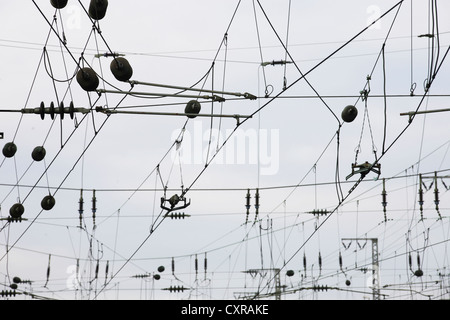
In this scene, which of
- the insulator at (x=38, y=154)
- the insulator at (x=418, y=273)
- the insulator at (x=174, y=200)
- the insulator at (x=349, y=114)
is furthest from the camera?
the insulator at (x=418, y=273)

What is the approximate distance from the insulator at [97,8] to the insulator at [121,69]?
80 cm

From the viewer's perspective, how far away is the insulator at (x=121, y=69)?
16.5 meters

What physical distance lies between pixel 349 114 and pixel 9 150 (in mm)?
10169

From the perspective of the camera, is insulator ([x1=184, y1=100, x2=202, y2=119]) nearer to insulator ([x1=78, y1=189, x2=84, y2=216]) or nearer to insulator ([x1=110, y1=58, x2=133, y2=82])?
insulator ([x1=110, y1=58, x2=133, y2=82])

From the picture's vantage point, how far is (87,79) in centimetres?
1678

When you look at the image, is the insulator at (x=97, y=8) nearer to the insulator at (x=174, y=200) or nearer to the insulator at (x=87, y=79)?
the insulator at (x=87, y=79)

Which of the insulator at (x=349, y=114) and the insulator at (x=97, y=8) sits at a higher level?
the insulator at (x=349, y=114)

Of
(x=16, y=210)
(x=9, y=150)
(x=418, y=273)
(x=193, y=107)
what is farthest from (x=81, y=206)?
(x=418, y=273)

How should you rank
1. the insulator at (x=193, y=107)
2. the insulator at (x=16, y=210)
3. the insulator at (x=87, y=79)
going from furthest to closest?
the insulator at (x=16, y=210), the insulator at (x=193, y=107), the insulator at (x=87, y=79)

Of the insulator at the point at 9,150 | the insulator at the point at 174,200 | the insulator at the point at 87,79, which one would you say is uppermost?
the insulator at the point at 9,150

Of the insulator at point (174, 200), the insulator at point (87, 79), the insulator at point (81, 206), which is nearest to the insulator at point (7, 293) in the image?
the insulator at point (81, 206)
